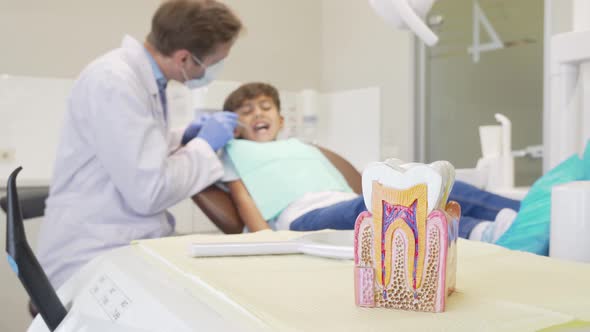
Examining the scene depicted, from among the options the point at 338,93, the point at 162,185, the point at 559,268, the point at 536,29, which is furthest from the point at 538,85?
the point at 559,268

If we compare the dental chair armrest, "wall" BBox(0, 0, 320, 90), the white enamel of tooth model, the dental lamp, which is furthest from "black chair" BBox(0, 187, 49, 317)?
"wall" BBox(0, 0, 320, 90)

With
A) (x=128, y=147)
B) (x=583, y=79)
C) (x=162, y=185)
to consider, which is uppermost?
(x=583, y=79)

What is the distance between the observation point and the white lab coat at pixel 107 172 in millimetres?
1506

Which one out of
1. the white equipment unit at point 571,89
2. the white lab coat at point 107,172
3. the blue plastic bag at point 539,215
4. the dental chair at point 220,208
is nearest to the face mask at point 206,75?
the white lab coat at point 107,172

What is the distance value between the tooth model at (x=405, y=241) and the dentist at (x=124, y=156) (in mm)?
1107

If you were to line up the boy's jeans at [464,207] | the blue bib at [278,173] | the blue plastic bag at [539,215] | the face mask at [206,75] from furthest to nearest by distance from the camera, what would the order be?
the blue bib at [278,173], the face mask at [206,75], the boy's jeans at [464,207], the blue plastic bag at [539,215]

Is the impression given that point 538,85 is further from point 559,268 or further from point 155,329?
point 155,329

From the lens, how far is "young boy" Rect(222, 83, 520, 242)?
157 cm

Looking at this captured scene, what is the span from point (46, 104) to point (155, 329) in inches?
104

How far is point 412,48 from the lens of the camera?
313 cm

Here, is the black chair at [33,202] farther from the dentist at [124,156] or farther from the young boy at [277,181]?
the young boy at [277,181]

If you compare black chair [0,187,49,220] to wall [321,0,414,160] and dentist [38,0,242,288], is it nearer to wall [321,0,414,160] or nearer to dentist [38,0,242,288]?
dentist [38,0,242,288]

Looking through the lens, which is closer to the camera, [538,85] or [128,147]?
[128,147]

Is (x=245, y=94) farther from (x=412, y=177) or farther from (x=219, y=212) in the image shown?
(x=412, y=177)
